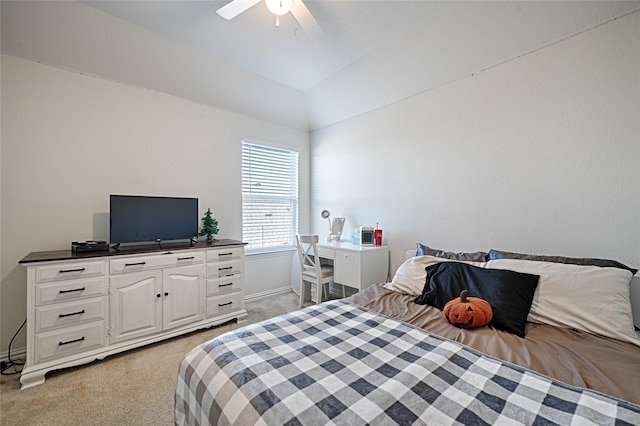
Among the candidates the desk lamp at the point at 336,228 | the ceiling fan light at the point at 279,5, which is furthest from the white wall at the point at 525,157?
the ceiling fan light at the point at 279,5

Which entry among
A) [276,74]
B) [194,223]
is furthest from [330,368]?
[276,74]

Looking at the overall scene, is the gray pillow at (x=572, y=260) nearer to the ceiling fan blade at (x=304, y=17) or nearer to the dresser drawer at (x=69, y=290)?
the ceiling fan blade at (x=304, y=17)

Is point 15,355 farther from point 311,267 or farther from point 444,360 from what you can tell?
point 444,360

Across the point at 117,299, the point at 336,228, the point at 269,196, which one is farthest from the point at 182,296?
the point at 336,228

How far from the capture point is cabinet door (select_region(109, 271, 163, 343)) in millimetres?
2250

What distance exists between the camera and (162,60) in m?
2.68

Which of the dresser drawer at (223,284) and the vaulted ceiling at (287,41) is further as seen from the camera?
the dresser drawer at (223,284)

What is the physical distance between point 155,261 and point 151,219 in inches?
17.7

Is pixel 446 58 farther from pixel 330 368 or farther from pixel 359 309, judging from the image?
pixel 330 368

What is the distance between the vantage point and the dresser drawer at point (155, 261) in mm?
2264

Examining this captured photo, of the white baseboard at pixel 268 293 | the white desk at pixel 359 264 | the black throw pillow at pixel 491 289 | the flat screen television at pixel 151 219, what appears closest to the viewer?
the black throw pillow at pixel 491 289

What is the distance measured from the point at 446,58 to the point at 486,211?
147cm

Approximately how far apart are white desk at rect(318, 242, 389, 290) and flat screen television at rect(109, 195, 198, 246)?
1.59 m

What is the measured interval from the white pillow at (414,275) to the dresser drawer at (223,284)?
165 cm
